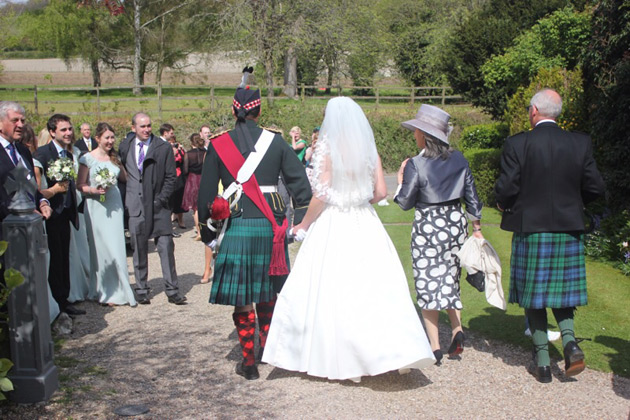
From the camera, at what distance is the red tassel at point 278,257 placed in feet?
18.2

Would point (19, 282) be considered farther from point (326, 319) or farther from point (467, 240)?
point (467, 240)

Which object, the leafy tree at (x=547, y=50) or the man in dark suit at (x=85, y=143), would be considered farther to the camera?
the leafy tree at (x=547, y=50)

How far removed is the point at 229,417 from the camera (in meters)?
4.73

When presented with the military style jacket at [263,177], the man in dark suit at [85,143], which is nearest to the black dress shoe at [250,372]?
the military style jacket at [263,177]

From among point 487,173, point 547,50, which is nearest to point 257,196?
point 487,173

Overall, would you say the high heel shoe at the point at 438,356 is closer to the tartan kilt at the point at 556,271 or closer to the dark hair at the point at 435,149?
the tartan kilt at the point at 556,271

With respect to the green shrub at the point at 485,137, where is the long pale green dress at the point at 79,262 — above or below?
below

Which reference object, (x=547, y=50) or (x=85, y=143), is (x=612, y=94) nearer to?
(x=547, y=50)

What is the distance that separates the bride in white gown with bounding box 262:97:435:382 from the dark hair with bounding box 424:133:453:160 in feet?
1.76

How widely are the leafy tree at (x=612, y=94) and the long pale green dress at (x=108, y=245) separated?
690 centimetres

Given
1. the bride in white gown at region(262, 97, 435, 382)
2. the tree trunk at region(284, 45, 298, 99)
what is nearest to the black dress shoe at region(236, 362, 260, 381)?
the bride in white gown at region(262, 97, 435, 382)

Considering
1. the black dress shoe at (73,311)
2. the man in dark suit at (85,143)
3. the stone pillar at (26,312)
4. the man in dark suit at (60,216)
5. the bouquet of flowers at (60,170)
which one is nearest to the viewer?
the stone pillar at (26,312)

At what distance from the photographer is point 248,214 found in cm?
555

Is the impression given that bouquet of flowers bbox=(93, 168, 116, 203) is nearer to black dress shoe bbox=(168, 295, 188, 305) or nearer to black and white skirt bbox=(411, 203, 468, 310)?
black dress shoe bbox=(168, 295, 188, 305)
